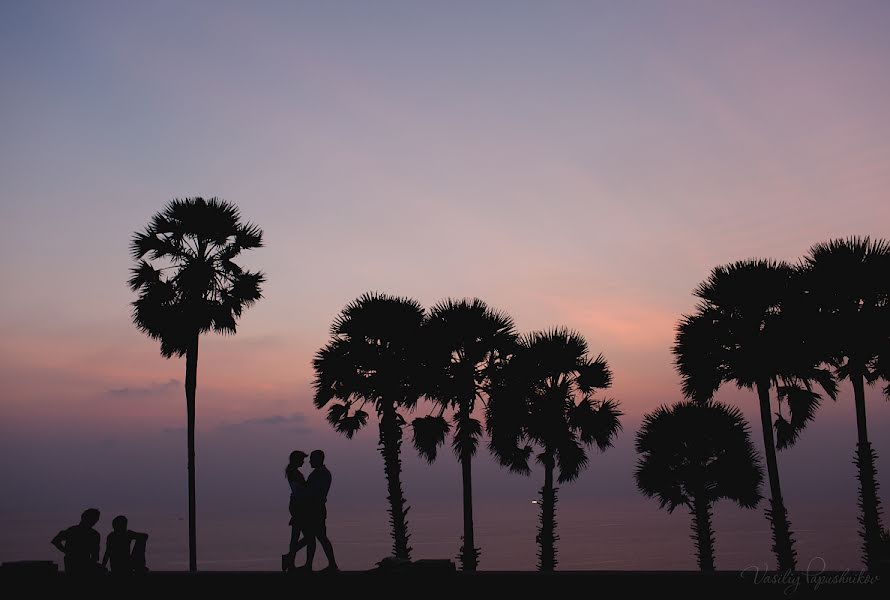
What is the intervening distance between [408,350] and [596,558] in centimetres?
14682

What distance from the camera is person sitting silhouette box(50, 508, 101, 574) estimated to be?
587 inches

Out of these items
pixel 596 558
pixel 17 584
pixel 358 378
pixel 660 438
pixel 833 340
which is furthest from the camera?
pixel 596 558

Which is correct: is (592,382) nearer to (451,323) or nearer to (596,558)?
(451,323)

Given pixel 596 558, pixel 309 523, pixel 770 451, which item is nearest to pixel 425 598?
pixel 309 523

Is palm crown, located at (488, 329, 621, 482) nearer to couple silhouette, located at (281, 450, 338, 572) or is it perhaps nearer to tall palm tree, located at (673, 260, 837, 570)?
tall palm tree, located at (673, 260, 837, 570)

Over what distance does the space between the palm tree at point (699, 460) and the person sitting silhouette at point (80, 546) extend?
28.8 metres

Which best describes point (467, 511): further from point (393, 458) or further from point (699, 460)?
point (699, 460)

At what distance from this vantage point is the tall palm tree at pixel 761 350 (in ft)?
104

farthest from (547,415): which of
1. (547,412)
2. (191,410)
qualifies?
(191,410)

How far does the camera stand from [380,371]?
3697 cm

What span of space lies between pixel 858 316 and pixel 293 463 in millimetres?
22989

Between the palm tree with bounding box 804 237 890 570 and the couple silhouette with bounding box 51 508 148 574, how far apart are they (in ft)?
78.5

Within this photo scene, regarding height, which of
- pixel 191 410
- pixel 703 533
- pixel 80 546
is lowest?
pixel 703 533

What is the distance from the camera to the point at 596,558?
172125 mm
